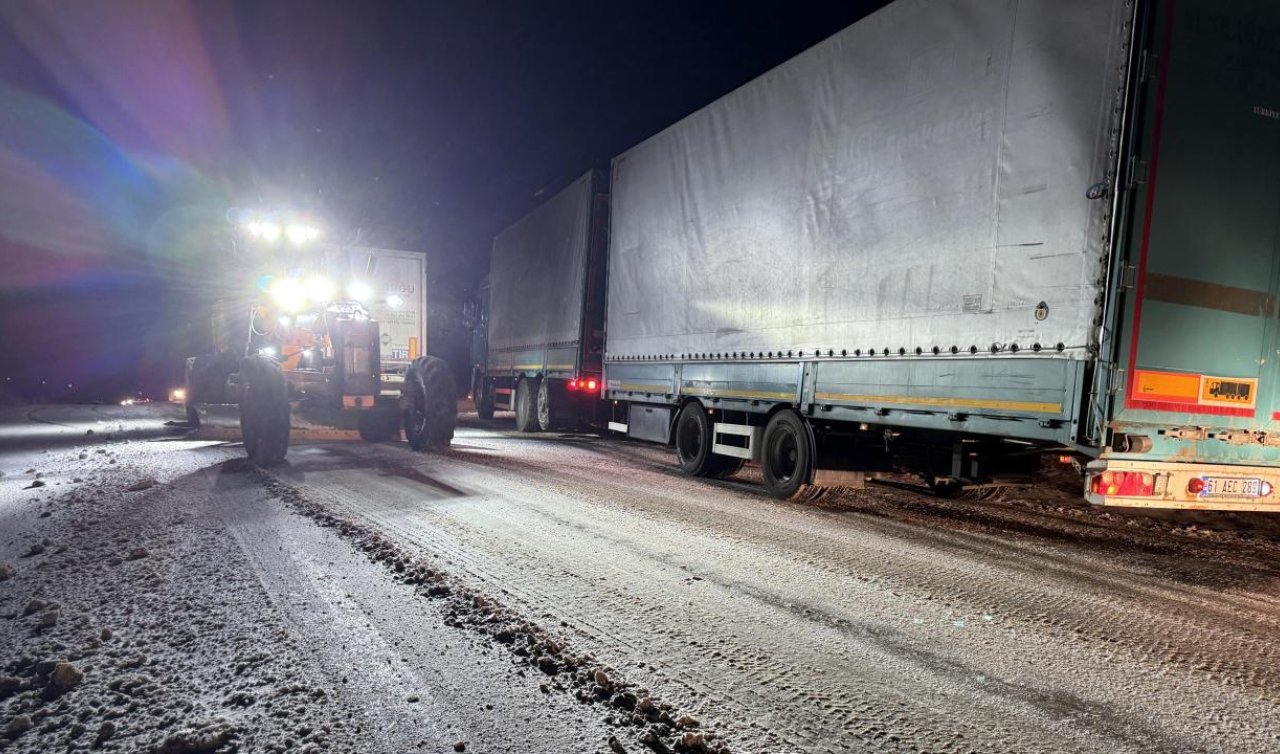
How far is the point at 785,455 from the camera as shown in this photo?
7961 millimetres

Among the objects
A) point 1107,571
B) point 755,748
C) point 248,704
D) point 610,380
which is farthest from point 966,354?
point 610,380

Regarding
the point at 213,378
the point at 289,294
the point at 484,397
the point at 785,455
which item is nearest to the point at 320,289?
the point at 289,294

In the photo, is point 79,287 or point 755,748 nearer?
point 755,748

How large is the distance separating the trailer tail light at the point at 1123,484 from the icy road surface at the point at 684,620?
2.02ft

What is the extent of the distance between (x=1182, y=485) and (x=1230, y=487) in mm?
422

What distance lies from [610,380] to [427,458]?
3.58m

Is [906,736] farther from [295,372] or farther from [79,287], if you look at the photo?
[79,287]

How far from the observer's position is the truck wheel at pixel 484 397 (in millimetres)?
19375

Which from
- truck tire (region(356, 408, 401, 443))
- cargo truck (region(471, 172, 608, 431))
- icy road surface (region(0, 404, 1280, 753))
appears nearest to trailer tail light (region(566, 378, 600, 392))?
cargo truck (region(471, 172, 608, 431))

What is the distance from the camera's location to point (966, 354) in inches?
218

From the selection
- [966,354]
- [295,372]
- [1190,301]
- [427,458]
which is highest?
[1190,301]

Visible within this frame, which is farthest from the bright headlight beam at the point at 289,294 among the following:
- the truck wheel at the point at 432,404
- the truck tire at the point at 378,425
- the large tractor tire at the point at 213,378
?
the truck tire at the point at 378,425

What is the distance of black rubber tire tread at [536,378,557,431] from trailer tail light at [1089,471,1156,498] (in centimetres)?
1121

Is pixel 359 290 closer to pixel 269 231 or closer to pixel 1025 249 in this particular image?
pixel 269 231
